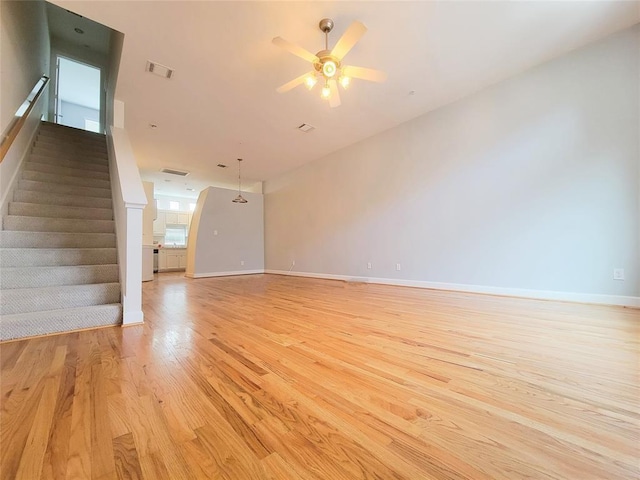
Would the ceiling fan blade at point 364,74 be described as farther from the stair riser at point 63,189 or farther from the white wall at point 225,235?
the white wall at point 225,235

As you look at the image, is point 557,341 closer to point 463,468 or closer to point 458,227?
point 463,468

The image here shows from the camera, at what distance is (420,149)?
14.5 ft

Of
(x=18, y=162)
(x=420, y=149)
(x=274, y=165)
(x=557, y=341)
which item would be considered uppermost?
(x=274, y=165)

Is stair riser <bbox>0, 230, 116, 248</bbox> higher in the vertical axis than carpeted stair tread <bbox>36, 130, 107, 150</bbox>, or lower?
lower

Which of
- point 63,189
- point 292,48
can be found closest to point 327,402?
point 292,48

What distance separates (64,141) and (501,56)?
6.57 meters

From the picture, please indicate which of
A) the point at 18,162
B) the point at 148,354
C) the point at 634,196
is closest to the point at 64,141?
the point at 18,162

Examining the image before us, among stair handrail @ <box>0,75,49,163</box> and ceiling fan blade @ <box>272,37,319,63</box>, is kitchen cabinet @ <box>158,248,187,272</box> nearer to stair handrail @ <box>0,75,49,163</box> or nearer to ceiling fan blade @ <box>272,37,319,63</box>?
stair handrail @ <box>0,75,49,163</box>

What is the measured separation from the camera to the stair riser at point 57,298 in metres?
2.07

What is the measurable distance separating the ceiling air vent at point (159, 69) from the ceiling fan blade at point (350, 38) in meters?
2.23

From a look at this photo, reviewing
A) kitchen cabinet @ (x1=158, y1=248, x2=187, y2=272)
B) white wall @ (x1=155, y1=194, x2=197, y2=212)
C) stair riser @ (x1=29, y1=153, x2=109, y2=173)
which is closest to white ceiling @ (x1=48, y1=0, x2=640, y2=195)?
stair riser @ (x1=29, y1=153, x2=109, y2=173)

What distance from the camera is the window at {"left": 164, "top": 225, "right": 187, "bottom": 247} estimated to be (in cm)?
984

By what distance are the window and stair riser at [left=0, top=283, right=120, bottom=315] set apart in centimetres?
817

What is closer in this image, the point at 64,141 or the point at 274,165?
the point at 64,141
